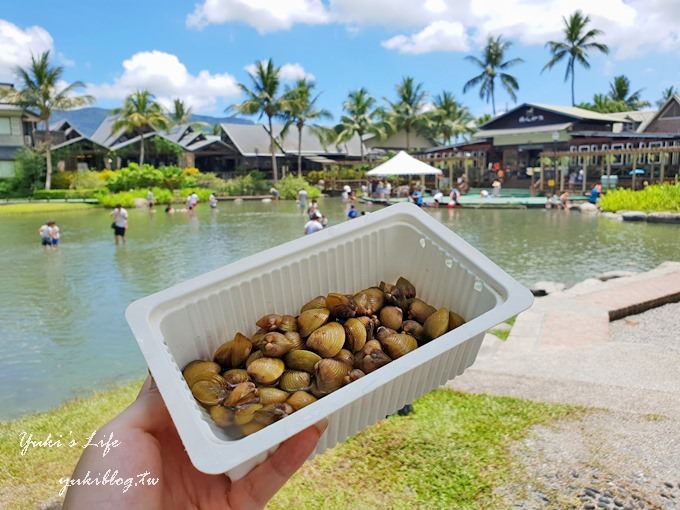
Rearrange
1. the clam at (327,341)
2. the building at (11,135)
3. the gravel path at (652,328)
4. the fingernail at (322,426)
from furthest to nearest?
the building at (11,135) → the gravel path at (652,328) → the clam at (327,341) → the fingernail at (322,426)

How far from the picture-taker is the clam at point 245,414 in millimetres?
1422

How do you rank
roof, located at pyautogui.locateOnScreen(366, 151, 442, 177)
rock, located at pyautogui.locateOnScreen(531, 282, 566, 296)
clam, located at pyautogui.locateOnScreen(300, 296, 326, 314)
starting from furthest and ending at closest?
1. roof, located at pyautogui.locateOnScreen(366, 151, 442, 177)
2. rock, located at pyautogui.locateOnScreen(531, 282, 566, 296)
3. clam, located at pyautogui.locateOnScreen(300, 296, 326, 314)

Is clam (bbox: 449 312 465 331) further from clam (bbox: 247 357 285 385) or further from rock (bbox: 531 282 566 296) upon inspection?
rock (bbox: 531 282 566 296)

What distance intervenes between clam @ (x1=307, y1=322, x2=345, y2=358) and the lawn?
157cm

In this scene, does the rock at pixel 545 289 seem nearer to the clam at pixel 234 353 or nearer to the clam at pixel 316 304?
the clam at pixel 316 304

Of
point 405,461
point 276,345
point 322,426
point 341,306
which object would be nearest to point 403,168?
point 405,461

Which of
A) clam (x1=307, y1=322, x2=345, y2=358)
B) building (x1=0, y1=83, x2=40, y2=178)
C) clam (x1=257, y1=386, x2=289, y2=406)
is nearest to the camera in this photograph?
clam (x1=257, y1=386, x2=289, y2=406)

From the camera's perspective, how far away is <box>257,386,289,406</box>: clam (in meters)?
1.51

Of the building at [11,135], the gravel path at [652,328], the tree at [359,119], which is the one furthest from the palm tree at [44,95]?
the gravel path at [652,328]

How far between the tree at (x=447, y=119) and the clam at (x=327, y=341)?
48.3 meters

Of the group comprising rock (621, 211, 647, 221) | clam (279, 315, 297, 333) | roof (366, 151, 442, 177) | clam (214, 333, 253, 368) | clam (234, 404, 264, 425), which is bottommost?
rock (621, 211, 647, 221)

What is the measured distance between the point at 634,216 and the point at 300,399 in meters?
22.1

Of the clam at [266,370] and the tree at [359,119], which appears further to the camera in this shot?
the tree at [359,119]

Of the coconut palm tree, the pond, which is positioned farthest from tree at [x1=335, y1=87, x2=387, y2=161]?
the pond
